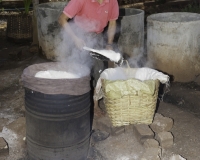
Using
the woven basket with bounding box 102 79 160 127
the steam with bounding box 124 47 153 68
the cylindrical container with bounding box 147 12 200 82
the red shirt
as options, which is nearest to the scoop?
the woven basket with bounding box 102 79 160 127

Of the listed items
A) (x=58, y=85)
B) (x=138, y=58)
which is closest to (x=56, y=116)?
(x=58, y=85)

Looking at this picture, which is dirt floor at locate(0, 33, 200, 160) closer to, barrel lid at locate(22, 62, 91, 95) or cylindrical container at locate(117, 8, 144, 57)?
barrel lid at locate(22, 62, 91, 95)

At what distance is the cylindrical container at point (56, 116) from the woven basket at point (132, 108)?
0.59 metres

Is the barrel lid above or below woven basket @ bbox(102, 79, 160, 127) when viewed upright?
above

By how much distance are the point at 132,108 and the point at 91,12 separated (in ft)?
4.52

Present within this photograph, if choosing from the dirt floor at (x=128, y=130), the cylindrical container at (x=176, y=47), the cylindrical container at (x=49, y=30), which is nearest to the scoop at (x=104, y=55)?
the dirt floor at (x=128, y=130)

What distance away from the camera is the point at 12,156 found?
13.8 ft

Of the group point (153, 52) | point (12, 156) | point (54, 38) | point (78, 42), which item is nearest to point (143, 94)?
point (78, 42)

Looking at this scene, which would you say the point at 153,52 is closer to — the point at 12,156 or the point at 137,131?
the point at 137,131

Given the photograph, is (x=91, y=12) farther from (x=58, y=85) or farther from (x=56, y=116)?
(x=56, y=116)

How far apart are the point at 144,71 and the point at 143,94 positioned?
615mm

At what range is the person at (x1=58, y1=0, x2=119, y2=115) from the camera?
4.38 m

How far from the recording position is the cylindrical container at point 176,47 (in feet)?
20.3

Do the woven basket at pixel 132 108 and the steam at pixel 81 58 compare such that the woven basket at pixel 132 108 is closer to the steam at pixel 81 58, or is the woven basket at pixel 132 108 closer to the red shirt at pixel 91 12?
the steam at pixel 81 58
